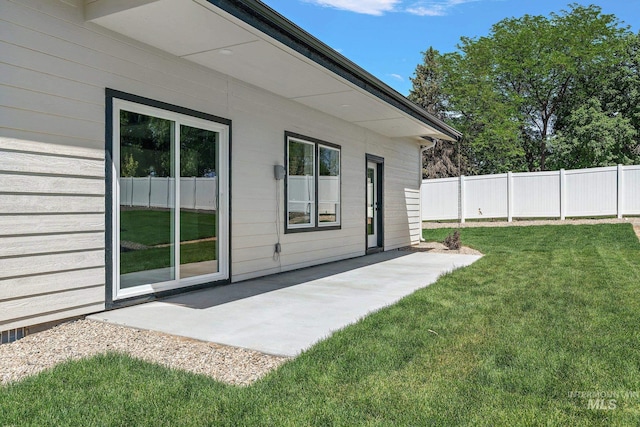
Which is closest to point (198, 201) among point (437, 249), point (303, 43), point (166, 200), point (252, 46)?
point (166, 200)

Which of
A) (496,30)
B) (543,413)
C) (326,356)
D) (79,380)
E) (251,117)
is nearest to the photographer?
(543,413)

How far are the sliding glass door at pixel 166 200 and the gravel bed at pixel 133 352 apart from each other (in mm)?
821

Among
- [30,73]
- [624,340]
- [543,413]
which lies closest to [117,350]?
[30,73]

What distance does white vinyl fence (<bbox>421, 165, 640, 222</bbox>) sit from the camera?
14.4 metres

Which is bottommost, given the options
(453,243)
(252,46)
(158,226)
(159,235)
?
(453,243)

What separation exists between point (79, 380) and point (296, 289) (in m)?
3.12

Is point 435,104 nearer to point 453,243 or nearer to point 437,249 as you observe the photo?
point 437,249

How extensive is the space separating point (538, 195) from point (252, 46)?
13895 mm

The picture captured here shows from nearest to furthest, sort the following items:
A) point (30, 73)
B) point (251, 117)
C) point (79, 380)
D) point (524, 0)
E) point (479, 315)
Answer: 1. point (79, 380)
2. point (30, 73)
3. point (479, 315)
4. point (251, 117)
5. point (524, 0)

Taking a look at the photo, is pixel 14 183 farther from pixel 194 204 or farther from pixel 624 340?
pixel 624 340

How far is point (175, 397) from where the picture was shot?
2457 millimetres

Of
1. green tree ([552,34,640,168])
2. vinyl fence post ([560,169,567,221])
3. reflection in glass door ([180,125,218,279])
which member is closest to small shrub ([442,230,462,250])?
reflection in glass door ([180,125,218,279])

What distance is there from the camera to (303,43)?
475 cm

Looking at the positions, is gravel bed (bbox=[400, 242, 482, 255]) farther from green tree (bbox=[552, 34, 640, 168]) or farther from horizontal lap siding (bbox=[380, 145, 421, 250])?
green tree (bbox=[552, 34, 640, 168])
